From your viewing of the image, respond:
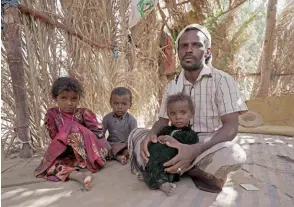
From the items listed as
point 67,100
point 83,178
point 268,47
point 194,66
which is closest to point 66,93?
point 67,100

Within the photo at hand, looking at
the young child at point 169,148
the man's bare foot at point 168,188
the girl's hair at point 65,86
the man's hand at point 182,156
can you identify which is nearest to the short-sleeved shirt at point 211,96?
the young child at point 169,148

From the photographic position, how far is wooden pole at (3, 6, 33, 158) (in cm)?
230

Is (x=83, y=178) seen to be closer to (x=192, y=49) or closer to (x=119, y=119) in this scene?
(x=119, y=119)

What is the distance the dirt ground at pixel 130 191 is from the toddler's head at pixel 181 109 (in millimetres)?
419

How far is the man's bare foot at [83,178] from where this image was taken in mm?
1743

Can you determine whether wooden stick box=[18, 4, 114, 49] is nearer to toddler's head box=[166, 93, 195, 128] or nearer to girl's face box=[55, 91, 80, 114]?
girl's face box=[55, 91, 80, 114]

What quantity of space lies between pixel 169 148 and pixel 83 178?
603 mm

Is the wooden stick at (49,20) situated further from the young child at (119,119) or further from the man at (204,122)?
the man at (204,122)

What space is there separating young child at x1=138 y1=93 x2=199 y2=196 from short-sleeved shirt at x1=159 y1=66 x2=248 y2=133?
0.12 m

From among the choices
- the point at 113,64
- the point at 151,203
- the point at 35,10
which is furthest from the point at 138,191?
the point at 113,64

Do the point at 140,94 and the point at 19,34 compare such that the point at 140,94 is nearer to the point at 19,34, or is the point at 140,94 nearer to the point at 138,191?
the point at 19,34

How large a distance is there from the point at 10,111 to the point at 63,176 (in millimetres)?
1090

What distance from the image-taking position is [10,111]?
102 inches

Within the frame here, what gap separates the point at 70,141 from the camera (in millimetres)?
1990
